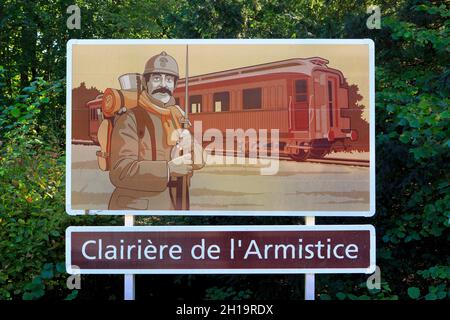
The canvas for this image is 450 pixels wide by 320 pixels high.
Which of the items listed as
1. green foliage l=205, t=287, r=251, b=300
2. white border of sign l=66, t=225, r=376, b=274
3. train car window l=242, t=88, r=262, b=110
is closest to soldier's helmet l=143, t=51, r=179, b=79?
train car window l=242, t=88, r=262, b=110

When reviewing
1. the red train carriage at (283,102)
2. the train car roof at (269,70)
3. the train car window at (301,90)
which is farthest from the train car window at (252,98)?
the train car window at (301,90)

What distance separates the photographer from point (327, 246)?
208 inches

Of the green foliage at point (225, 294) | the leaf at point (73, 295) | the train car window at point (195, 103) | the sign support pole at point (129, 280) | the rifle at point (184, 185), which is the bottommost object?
the green foliage at point (225, 294)

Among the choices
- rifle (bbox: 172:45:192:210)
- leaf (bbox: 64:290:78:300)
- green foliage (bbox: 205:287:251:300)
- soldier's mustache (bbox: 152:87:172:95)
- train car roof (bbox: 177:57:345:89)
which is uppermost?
train car roof (bbox: 177:57:345:89)

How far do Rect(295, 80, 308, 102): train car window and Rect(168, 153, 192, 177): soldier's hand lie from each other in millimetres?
1032

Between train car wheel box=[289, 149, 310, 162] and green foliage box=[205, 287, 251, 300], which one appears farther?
green foliage box=[205, 287, 251, 300]

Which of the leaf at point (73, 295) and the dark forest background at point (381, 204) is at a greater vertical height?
the dark forest background at point (381, 204)

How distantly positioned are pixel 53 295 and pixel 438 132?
12.6 ft

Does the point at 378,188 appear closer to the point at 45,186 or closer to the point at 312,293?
the point at 312,293

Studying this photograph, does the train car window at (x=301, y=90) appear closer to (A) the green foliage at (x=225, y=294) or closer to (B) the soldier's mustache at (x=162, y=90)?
(B) the soldier's mustache at (x=162, y=90)

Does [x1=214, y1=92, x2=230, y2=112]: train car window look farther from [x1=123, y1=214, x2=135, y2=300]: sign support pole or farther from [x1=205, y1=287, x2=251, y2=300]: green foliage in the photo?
[x1=205, y1=287, x2=251, y2=300]: green foliage

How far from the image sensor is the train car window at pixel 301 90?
5.38m

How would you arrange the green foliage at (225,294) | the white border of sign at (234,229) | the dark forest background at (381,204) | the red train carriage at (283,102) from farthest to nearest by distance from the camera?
1. the green foliage at (225,294)
2. the dark forest background at (381,204)
3. the red train carriage at (283,102)
4. the white border of sign at (234,229)

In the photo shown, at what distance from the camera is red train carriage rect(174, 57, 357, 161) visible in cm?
536
